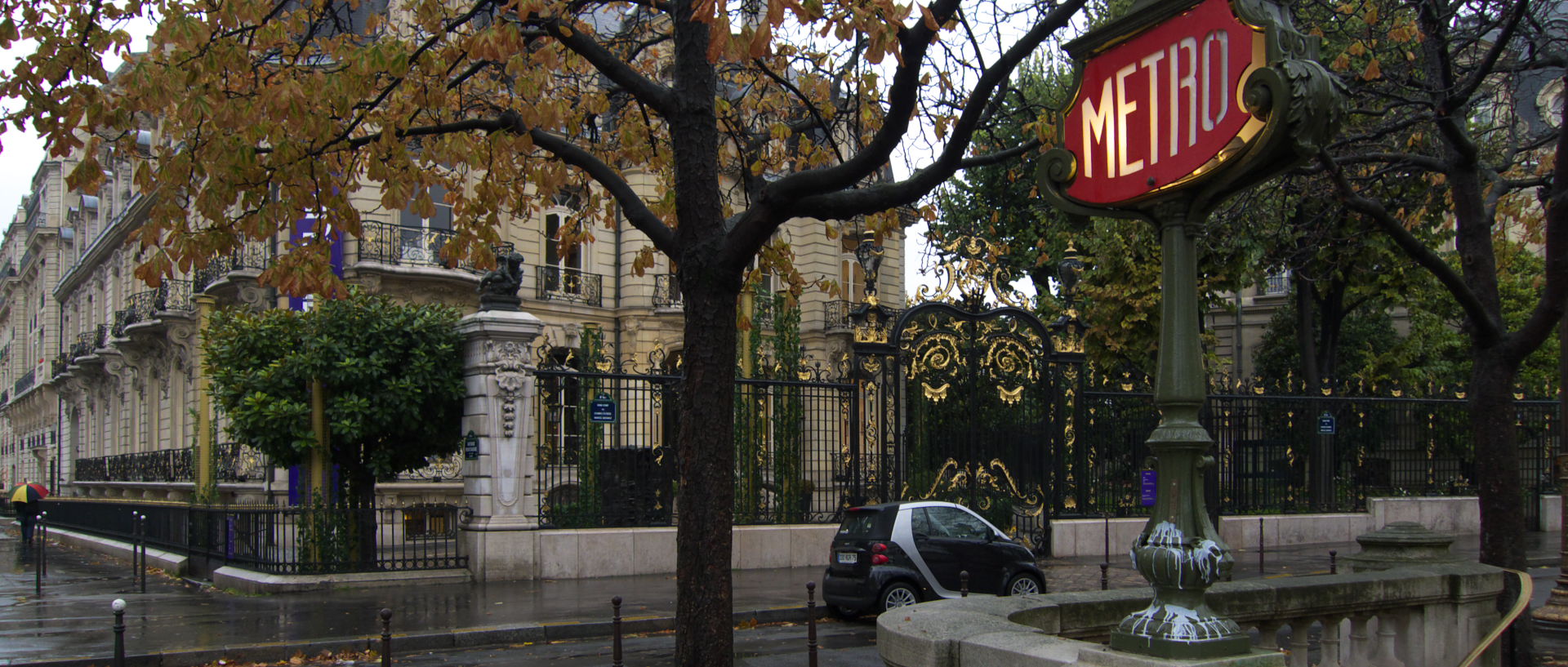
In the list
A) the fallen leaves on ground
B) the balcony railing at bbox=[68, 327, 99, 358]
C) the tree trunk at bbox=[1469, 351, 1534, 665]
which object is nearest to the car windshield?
the fallen leaves on ground

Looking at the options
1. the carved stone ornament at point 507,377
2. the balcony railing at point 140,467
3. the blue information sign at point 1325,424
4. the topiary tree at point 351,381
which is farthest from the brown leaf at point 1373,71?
the balcony railing at point 140,467

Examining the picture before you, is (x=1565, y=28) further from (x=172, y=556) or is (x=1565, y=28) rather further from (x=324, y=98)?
(x=172, y=556)

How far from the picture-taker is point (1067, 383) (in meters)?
20.0

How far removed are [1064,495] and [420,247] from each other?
15.6 meters

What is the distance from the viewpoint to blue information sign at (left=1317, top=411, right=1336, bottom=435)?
22.3 meters

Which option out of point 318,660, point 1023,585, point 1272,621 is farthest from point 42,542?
point 1272,621

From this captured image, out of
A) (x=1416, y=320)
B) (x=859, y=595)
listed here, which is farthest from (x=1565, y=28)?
(x=1416, y=320)

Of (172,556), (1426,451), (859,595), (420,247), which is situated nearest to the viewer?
(859,595)

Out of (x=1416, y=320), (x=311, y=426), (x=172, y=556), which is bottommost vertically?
(x=172, y=556)

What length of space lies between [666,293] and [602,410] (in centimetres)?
1678

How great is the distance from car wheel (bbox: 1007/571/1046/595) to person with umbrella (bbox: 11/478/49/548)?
73.3 feet

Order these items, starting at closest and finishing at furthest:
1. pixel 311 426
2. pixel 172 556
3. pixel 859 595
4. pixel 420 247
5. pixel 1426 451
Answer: pixel 859 595 < pixel 311 426 < pixel 172 556 < pixel 1426 451 < pixel 420 247

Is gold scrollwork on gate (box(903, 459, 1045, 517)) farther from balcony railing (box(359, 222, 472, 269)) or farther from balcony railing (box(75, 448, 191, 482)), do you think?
balcony railing (box(75, 448, 191, 482))

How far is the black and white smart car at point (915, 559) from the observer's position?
1323 cm
